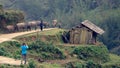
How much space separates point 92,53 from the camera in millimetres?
34750

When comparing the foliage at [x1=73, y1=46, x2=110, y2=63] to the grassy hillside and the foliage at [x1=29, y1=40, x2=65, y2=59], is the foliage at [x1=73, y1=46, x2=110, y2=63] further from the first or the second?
the foliage at [x1=29, y1=40, x2=65, y2=59]

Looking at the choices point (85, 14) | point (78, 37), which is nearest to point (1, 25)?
point (78, 37)

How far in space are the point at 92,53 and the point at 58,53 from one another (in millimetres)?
3790

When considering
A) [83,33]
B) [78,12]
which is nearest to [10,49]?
[83,33]

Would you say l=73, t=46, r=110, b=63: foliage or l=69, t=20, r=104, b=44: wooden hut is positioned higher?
l=69, t=20, r=104, b=44: wooden hut

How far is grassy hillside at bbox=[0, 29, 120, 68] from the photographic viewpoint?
30656 millimetres

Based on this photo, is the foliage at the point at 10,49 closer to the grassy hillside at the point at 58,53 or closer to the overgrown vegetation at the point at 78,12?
the grassy hillside at the point at 58,53

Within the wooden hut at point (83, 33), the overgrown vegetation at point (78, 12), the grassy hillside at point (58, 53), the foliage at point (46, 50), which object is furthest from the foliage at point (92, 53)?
the overgrown vegetation at point (78, 12)

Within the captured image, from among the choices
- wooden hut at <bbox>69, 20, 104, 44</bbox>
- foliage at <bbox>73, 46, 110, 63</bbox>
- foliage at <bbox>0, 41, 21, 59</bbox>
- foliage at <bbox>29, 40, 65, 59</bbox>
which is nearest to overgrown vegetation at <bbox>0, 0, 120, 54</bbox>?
wooden hut at <bbox>69, 20, 104, 44</bbox>

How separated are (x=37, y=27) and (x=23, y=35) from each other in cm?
634

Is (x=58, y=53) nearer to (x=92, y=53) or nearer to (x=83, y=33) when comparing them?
(x=92, y=53)

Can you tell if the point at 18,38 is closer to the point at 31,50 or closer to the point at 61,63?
the point at 31,50

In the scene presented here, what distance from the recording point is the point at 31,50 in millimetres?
31562

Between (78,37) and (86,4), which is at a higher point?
(78,37)
